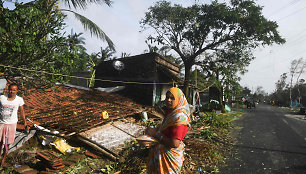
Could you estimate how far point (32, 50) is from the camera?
4.19 m

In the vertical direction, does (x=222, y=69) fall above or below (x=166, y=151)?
above

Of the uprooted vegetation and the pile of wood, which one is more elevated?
the pile of wood

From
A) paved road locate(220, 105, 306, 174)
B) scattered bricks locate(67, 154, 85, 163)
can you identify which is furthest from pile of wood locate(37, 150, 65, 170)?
paved road locate(220, 105, 306, 174)

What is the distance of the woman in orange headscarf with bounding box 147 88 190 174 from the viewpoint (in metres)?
2.08

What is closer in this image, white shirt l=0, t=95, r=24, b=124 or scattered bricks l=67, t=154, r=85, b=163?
white shirt l=0, t=95, r=24, b=124

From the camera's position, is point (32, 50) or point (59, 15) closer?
point (32, 50)

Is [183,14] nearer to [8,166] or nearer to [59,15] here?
[59,15]

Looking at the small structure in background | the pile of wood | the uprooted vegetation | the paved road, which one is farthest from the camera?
the small structure in background

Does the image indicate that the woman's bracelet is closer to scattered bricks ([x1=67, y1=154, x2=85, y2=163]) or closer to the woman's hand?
the woman's hand

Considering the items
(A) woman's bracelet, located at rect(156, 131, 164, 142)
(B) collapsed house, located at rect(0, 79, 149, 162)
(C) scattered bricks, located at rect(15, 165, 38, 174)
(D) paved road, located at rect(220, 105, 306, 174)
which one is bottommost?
(D) paved road, located at rect(220, 105, 306, 174)

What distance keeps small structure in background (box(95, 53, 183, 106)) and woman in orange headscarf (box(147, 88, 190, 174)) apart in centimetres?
835

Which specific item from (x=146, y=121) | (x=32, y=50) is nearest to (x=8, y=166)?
(x=32, y=50)

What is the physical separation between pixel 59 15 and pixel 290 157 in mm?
8749

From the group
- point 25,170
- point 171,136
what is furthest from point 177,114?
point 25,170
